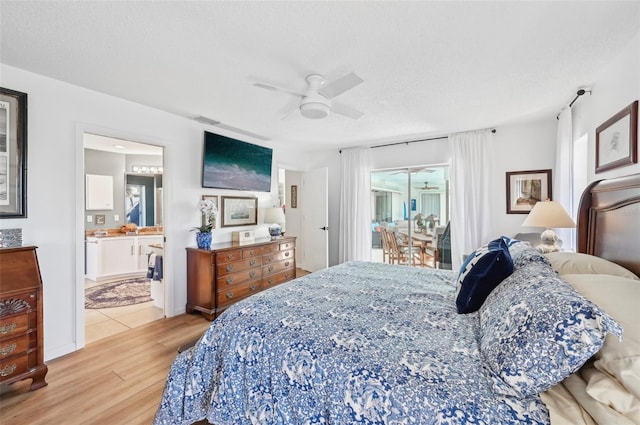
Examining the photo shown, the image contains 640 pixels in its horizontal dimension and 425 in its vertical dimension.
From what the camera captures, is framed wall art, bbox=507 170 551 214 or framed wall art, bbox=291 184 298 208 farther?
framed wall art, bbox=291 184 298 208

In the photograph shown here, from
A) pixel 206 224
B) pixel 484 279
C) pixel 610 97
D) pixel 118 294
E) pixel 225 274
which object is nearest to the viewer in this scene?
pixel 484 279

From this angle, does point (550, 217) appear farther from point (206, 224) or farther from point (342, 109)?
point (206, 224)

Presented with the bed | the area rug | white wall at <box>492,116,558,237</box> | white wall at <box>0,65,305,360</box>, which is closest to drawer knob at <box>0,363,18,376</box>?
white wall at <box>0,65,305,360</box>

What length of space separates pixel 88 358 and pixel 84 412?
82cm

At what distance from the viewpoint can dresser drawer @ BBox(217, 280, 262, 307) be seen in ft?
11.2

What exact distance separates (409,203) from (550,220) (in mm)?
2321

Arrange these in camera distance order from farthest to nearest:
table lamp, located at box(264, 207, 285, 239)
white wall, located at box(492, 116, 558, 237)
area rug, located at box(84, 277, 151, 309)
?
table lamp, located at box(264, 207, 285, 239) < area rug, located at box(84, 277, 151, 309) < white wall, located at box(492, 116, 558, 237)

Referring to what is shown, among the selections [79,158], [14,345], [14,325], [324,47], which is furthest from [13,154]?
[324,47]

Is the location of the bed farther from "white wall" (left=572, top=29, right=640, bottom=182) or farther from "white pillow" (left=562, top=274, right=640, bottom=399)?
"white wall" (left=572, top=29, right=640, bottom=182)

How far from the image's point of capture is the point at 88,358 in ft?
8.18

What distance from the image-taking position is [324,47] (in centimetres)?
192

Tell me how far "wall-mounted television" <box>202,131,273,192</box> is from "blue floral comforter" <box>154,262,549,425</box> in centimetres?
239

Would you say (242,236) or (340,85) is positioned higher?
(340,85)

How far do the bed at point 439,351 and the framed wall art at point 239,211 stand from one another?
2.38 metres
